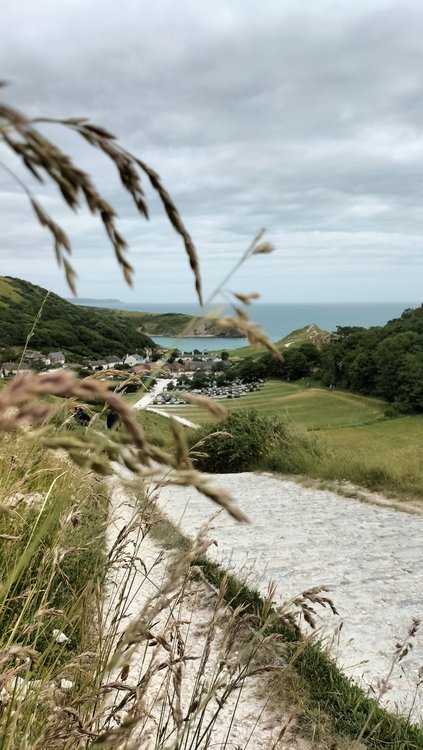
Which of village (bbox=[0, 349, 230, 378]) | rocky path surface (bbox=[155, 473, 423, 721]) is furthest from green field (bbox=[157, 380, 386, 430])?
village (bbox=[0, 349, 230, 378])

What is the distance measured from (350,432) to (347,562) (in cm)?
4121

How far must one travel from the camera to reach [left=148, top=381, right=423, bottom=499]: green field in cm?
1218

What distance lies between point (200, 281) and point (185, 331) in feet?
0.34

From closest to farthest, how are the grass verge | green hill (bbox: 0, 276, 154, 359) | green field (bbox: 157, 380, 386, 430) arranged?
the grass verge, green field (bbox: 157, 380, 386, 430), green hill (bbox: 0, 276, 154, 359)

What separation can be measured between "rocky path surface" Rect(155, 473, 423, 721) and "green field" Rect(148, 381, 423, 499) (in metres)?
1.25

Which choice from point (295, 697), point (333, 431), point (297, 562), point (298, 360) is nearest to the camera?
point (295, 697)

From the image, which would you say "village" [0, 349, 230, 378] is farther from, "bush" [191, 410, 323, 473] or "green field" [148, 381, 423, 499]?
"bush" [191, 410, 323, 473]

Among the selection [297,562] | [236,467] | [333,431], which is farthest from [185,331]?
[333,431]

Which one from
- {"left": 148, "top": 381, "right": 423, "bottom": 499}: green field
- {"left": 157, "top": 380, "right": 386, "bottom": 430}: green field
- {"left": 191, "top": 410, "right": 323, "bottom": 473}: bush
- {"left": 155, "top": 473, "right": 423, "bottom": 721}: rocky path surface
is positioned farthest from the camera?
{"left": 157, "top": 380, "right": 386, "bottom": 430}: green field


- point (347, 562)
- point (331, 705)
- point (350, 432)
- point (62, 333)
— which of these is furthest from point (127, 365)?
point (62, 333)

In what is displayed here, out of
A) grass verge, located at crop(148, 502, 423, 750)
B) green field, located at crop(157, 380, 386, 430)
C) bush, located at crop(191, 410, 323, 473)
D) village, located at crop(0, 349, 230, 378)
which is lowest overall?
green field, located at crop(157, 380, 386, 430)

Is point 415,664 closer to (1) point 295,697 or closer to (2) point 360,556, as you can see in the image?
(1) point 295,697

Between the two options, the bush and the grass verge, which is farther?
the bush

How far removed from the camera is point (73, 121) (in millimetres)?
658
